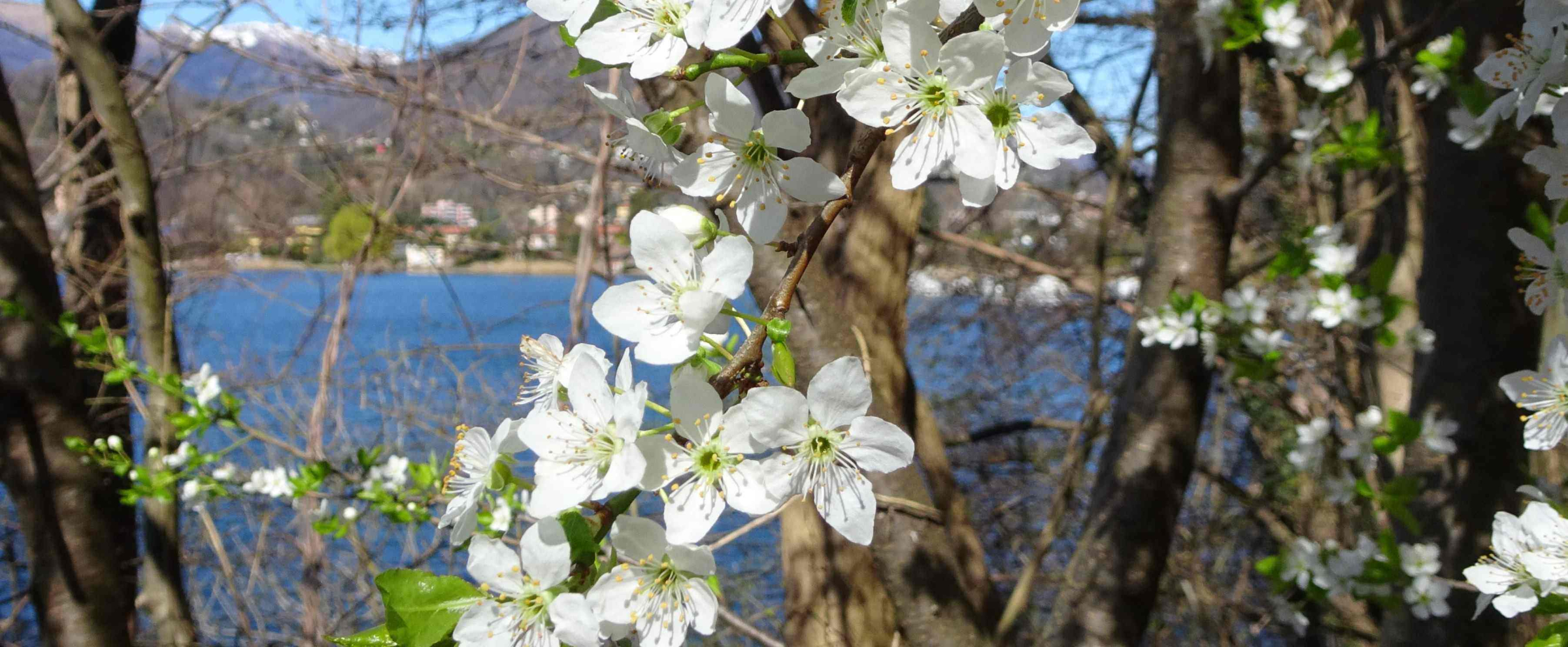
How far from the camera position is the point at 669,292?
0.61 meters

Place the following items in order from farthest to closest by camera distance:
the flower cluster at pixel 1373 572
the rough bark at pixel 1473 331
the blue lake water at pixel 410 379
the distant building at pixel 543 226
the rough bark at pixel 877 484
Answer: the blue lake water at pixel 410 379 → the distant building at pixel 543 226 → the flower cluster at pixel 1373 572 → the rough bark at pixel 1473 331 → the rough bark at pixel 877 484

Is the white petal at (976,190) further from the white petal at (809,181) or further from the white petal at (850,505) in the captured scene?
the white petal at (850,505)

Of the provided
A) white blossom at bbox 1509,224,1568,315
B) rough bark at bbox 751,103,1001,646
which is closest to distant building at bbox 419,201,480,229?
rough bark at bbox 751,103,1001,646

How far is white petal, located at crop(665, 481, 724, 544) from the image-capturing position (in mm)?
542

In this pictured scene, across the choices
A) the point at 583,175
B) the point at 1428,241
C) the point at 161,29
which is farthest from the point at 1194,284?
the point at 161,29

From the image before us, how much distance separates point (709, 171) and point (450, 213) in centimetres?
267

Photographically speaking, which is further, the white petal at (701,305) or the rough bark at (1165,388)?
the rough bark at (1165,388)

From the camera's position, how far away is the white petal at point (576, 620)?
55cm

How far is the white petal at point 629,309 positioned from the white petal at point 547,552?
12 cm

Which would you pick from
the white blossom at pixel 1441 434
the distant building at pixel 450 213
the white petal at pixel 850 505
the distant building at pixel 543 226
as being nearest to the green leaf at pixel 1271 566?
the white blossom at pixel 1441 434

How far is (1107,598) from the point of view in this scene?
1.76 m

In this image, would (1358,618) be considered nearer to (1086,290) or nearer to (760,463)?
(1086,290)

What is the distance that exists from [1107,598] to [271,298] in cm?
273

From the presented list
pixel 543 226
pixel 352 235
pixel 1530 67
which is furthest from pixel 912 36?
pixel 543 226
